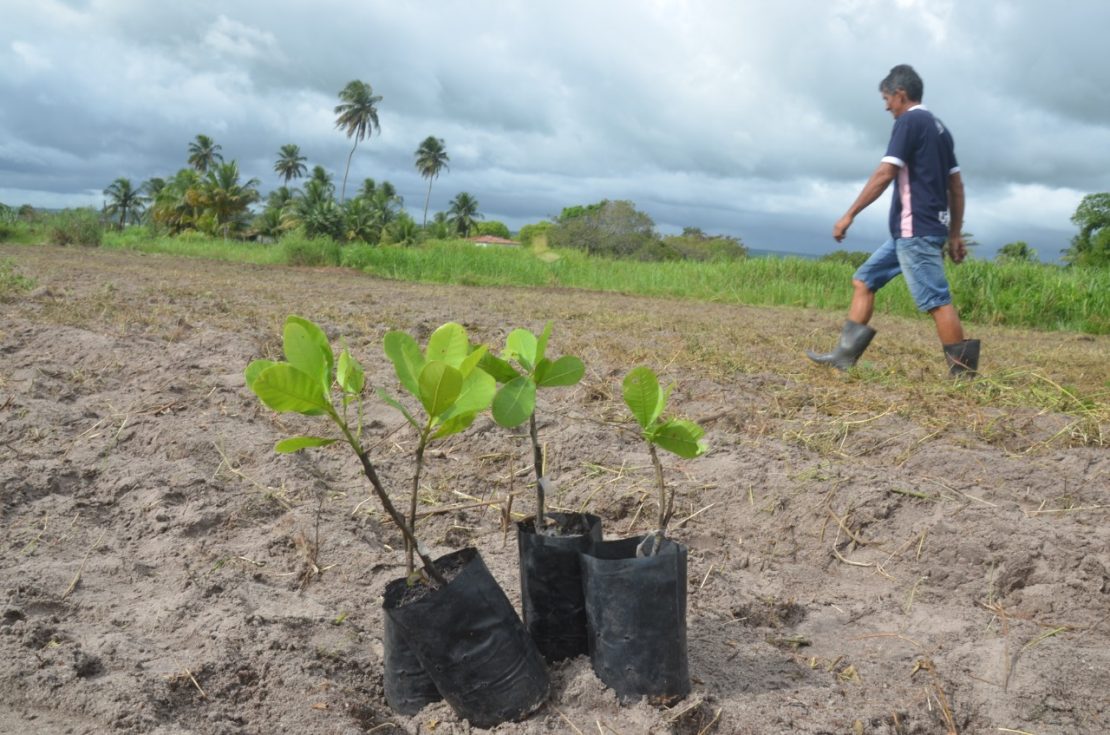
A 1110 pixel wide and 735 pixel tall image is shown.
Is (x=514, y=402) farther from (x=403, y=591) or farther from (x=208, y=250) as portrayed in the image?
(x=208, y=250)

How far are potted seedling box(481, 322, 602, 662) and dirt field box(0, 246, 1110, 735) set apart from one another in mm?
74

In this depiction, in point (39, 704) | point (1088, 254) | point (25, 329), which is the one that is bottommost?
point (39, 704)

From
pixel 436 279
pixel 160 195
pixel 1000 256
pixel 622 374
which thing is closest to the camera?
pixel 622 374

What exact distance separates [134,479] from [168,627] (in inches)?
35.2

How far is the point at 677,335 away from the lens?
5.91m

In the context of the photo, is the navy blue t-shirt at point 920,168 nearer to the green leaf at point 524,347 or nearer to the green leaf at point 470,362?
the green leaf at point 524,347

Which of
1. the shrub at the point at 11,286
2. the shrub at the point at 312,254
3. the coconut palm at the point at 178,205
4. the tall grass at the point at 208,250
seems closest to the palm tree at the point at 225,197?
the coconut palm at the point at 178,205

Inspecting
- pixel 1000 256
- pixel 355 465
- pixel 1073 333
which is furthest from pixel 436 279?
pixel 355 465

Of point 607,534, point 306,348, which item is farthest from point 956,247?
point 306,348

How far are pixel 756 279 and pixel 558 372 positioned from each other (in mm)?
12049

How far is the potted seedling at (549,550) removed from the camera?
1.61 meters

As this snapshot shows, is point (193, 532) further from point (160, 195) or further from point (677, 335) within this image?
point (160, 195)

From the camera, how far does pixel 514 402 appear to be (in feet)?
4.74

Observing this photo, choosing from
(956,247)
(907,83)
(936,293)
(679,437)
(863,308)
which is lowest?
(679,437)
